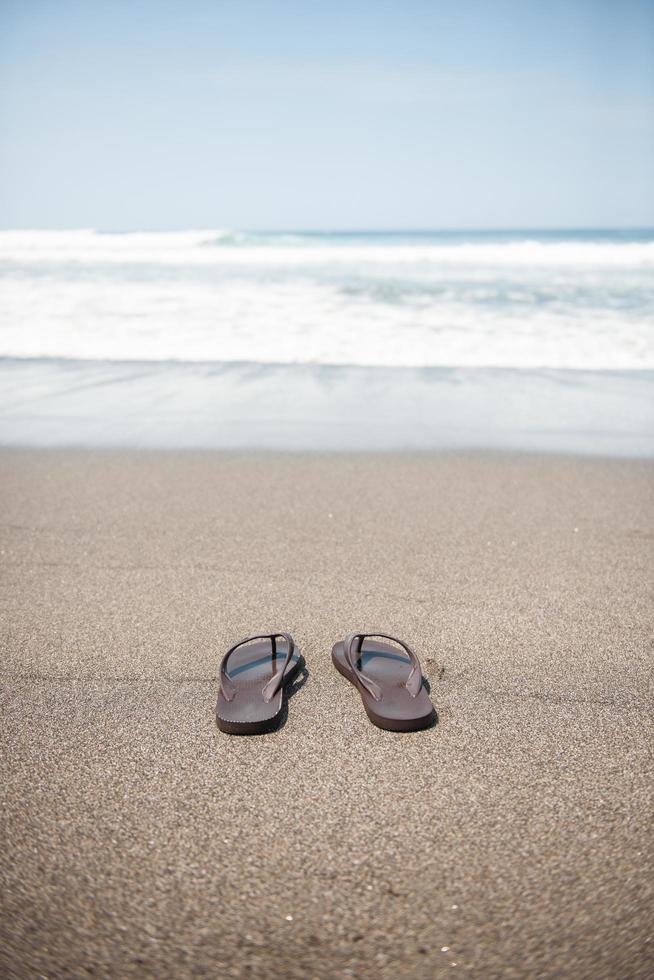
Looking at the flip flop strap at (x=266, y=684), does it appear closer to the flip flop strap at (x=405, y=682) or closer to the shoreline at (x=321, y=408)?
the flip flop strap at (x=405, y=682)

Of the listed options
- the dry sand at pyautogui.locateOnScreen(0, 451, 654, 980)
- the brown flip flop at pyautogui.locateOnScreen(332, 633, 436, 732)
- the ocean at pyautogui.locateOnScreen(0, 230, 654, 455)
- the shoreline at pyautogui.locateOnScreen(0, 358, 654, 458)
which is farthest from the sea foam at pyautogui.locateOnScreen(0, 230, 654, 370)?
the brown flip flop at pyautogui.locateOnScreen(332, 633, 436, 732)

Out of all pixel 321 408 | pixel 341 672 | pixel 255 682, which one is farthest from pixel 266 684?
pixel 321 408

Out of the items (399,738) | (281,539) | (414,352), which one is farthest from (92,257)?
(399,738)

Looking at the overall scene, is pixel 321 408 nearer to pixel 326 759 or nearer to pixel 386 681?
pixel 386 681

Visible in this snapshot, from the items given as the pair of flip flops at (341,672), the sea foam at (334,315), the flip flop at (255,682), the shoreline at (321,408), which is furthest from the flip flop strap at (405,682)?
the sea foam at (334,315)

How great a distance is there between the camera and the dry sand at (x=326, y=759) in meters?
1.25

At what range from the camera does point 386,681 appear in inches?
75.7

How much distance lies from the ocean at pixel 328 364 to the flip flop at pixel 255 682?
92.9 inches

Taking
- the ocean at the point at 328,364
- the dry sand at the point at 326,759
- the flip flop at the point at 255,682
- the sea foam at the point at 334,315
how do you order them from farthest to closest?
the sea foam at the point at 334,315, the ocean at the point at 328,364, the flip flop at the point at 255,682, the dry sand at the point at 326,759

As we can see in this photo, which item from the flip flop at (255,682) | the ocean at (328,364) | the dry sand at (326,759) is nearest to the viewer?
the dry sand at (326,759)

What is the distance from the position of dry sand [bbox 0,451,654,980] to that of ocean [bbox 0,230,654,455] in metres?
1.51

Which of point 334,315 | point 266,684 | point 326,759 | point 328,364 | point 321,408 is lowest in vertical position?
point 326,759

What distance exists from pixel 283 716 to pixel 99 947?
0.71m

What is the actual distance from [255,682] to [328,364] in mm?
5088
